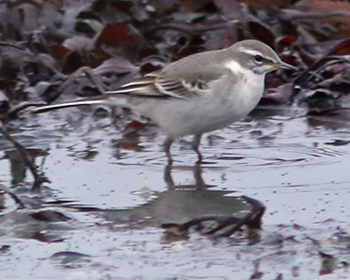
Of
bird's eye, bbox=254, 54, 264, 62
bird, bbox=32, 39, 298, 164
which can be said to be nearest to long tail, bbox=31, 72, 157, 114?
bird, bbox=32, 39, 298, 164

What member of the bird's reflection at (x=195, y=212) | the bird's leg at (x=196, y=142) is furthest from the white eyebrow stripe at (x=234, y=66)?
the bird's reflection at (x=195, y=212)

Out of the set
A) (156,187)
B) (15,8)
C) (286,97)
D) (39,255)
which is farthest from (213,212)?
(15,8)

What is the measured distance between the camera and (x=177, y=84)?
7062 mm

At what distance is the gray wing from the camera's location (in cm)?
686

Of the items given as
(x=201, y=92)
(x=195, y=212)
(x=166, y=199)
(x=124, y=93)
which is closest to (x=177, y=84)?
(x=201, y=92)

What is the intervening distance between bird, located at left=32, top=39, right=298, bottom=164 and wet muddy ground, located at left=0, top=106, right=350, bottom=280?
0.32m

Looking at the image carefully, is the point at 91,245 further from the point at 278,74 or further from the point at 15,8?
the point at 15,8

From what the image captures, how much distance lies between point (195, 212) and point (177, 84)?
1.52m

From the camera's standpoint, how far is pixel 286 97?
8.52 metres

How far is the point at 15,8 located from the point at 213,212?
482 cm

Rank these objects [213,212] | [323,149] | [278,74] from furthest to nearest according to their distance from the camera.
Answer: [278,74], [323,149], [213,212]

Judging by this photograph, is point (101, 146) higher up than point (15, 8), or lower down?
lower down

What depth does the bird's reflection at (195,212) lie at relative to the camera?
18.2 ft

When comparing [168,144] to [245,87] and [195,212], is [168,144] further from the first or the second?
[195,212]
